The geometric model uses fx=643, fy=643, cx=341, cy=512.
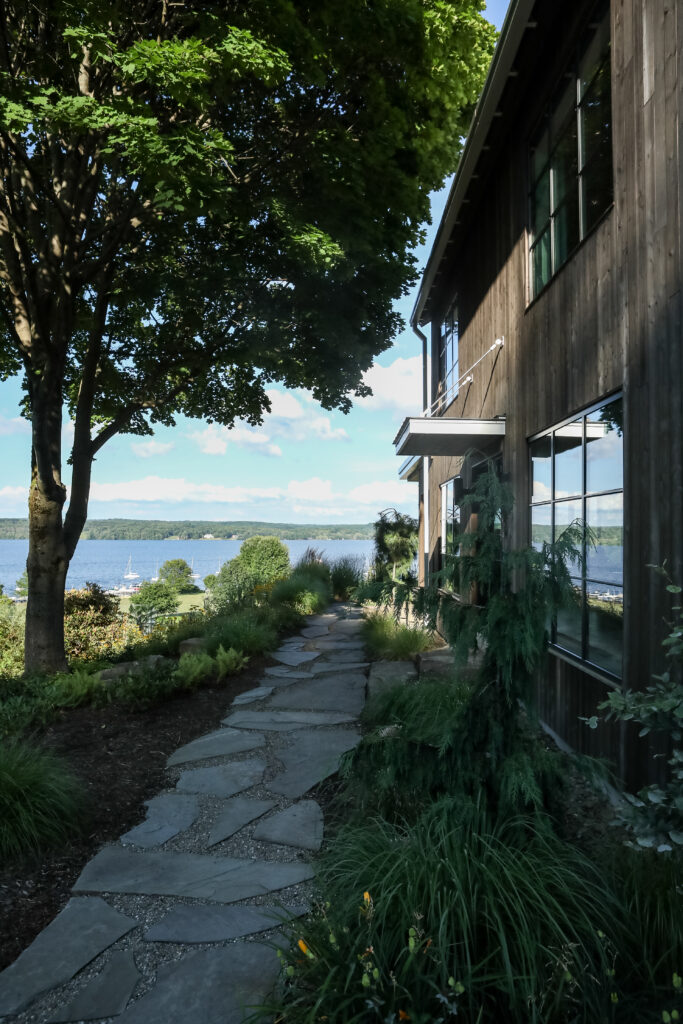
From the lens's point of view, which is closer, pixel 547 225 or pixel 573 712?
pixel 573 712

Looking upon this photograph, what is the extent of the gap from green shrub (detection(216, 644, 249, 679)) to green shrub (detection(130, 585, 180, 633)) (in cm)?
389

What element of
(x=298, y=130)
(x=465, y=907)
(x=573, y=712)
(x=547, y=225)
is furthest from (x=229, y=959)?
(x=298, y=130)

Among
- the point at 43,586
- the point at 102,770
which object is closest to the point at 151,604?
the point at 43,586

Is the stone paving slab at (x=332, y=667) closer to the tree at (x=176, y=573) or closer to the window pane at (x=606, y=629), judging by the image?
the window pane at (x=606, y=629)

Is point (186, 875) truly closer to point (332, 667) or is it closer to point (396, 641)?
point (332, 667)

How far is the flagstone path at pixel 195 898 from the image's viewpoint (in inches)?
84.7

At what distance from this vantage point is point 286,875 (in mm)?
2965

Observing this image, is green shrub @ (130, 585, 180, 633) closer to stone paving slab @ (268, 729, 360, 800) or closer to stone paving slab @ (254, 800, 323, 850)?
stone paving slab @ (268, 729, 360, 800)

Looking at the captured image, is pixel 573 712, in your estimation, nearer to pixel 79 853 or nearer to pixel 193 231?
pixel 79 853

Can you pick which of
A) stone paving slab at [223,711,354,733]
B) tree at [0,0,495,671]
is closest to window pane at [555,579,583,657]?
stone paving slab at [223,711,354,733]

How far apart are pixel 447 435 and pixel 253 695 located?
3.22m

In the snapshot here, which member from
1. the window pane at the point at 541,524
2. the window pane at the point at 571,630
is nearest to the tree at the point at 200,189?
the window pane at the point at 541,524

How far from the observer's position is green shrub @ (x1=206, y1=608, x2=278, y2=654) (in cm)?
755

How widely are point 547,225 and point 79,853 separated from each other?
538 centimetres
